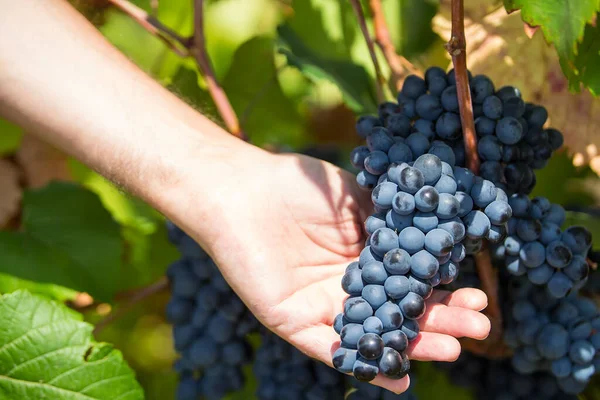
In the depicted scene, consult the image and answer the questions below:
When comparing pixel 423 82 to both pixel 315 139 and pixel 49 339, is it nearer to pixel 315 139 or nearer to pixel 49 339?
pixel 49 339

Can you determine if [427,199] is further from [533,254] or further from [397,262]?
[533,254]

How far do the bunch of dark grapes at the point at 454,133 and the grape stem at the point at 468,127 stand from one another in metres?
0.02

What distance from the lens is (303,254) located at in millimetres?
1189

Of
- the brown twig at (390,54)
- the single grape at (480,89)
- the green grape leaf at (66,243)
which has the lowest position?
the green grape leaf at (66,243)

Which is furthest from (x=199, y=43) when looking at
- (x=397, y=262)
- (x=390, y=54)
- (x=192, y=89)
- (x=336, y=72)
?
(x=397, y=262)

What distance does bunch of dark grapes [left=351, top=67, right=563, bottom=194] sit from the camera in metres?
1.05

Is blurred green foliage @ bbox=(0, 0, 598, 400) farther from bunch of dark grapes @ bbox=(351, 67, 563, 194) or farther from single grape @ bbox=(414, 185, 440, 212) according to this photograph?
single grape @ bbox=(414, 185, 440, 212)

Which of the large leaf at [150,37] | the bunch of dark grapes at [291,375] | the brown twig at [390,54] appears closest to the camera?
the bunch of dark grapes at [291,375]

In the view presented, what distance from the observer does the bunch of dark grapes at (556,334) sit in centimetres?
115

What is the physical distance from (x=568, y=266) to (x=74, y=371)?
33.7 inches

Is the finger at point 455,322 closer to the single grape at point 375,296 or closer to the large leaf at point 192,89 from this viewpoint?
Answer: the single grape at point 375,296

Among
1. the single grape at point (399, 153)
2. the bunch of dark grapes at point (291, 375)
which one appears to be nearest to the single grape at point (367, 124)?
the single grape at point (399, 153)

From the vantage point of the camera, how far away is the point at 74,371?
1.17 metres

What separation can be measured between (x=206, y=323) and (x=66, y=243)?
0.38m
